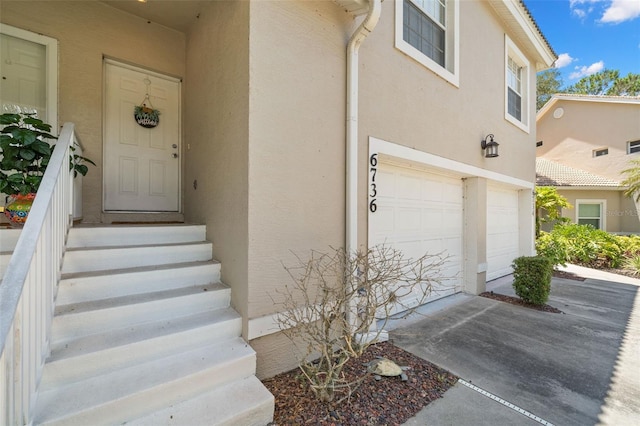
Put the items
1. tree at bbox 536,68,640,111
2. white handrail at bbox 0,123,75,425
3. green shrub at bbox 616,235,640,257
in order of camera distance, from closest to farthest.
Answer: white handrail at bbox 0,123,75,425
green shrub at bbox 616,235,640,257
tree at bbox 536,68,640,111

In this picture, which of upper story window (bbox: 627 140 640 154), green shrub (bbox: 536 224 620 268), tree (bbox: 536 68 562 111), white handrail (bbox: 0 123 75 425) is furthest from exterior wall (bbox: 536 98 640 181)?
white handrail (bbox: 0 123 75 425)

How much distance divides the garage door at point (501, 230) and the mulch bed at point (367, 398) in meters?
4.69

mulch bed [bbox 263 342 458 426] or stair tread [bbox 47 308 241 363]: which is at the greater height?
stair tread [bbox 47 308 241 363]

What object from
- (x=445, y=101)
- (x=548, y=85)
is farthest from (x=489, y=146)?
(x=548, y=85)

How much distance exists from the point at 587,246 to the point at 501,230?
178 inches

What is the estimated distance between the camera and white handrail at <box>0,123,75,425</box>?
1288 millimetres

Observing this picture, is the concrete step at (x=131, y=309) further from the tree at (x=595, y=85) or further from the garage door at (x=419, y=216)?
the tree at (x=595, y=85)

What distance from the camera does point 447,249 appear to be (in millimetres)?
5266

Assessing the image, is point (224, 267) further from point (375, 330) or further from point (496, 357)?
point (496, 357)

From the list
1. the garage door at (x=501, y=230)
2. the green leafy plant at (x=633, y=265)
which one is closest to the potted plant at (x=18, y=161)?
the garage door at (x=501, y=230)

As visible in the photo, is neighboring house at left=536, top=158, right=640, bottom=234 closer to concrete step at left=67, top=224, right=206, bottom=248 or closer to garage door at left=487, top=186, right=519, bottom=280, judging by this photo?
garage door at left=487, top=186, right=519, bottom=280

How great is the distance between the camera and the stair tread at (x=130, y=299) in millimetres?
A: 2184

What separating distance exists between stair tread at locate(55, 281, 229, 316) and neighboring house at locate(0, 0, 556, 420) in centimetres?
31

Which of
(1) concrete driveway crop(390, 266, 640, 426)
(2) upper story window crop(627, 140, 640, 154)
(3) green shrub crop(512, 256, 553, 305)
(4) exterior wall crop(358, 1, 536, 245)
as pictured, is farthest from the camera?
(2) upper story window crop(627, 140, 640, 154)
